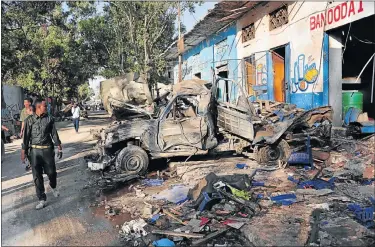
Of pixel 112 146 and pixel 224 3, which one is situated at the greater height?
pixel 224 3

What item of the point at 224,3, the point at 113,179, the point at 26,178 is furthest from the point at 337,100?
the point at 26,178

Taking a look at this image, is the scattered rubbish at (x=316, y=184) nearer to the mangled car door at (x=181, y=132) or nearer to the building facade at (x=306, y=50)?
the building facade at (x=306, y=50)

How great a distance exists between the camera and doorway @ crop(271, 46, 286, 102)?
12.9 metres

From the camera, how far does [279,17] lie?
12.0 metres

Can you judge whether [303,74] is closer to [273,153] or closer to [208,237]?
[273,153]

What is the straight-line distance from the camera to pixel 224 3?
40.4 feet

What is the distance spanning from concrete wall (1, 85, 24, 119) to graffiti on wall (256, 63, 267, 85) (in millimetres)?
12071

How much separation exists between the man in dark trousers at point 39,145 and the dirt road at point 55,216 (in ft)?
1.26

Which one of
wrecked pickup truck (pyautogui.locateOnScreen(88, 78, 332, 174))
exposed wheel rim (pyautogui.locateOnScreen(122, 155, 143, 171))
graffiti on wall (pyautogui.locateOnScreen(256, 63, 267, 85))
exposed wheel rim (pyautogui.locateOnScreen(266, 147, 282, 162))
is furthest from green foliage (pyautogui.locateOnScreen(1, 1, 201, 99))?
exposed wheel rim (pyautogui.locateOnScreen(266, 147, 282, 162))

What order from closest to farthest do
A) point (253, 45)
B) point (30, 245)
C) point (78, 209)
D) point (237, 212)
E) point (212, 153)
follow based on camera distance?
point (30, 245), point (237, 212), point (78, 209), point (212, 153), point (253, 45)

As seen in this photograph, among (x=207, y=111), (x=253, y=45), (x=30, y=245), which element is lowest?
(x=30, y=245)

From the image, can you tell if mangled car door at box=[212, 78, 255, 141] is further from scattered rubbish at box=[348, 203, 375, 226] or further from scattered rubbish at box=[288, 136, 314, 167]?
scattered rubbish at box=[348, 203, 375, 226]

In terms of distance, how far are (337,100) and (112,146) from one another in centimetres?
624

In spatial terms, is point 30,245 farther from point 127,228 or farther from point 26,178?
point 26,178
